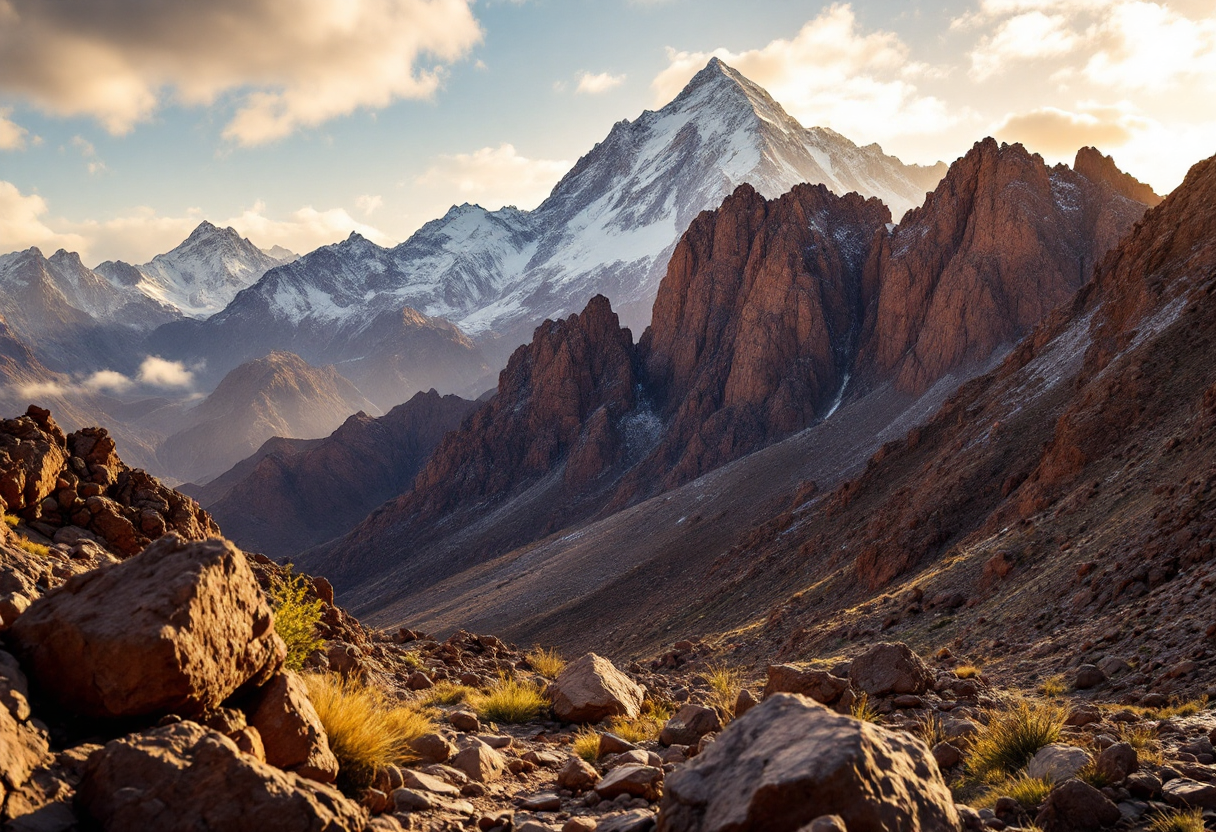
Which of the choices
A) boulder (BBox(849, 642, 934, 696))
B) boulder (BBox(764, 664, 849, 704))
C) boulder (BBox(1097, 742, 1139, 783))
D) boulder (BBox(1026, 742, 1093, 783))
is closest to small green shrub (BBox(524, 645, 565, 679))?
boulder (BBox(764, 664, 849, 704))

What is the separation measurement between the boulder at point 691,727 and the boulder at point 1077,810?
4.09 metres

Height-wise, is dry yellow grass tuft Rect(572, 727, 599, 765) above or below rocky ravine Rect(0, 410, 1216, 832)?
below

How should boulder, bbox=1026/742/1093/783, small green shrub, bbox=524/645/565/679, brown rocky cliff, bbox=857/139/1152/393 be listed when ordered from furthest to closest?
brown rocky cliff, bbox=857/139/1152/393, small green shrub, bbox=524/645/565/679, boulder, bbox=1026/742/1093/783

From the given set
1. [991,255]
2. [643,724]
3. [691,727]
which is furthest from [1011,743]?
[991,255]

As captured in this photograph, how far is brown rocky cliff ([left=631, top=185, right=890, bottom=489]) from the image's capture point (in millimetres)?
105062

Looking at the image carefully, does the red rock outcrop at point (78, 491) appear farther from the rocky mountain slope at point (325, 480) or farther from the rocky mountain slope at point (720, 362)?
the rocky mountain slope at point (325, 480)

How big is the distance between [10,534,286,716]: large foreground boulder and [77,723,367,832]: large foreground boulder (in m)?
0.38

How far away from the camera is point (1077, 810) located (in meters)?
6.29

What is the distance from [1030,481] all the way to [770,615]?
1200cm

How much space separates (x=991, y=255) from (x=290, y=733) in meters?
95.2

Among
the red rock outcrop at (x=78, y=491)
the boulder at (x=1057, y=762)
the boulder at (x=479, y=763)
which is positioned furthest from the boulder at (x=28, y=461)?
the boulder at (x=1057, y=762)

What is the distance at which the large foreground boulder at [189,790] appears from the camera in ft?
16.0

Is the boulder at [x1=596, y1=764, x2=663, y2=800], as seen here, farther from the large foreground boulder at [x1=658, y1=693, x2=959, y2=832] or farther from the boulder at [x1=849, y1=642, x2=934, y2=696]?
the boulder at [x1=849, y1=642, x2=934, y2=696]

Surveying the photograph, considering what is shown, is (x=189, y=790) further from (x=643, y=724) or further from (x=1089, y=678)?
(x=1089, y=678)
